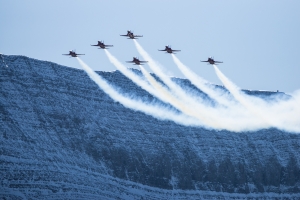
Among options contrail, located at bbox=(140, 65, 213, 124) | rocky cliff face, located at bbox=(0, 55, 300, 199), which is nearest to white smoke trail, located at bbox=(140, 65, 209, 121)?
contrail, located at bbox=(140, 65, 213, 124)

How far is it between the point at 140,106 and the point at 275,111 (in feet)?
72.2

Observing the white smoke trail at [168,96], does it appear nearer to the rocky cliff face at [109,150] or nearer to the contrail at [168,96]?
the contrail at [168,96]

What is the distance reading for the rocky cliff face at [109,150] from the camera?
426 ft

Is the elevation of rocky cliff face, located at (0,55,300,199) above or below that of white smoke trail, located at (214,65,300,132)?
below

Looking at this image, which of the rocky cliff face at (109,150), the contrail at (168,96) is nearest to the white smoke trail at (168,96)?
the contrail at (168,96)

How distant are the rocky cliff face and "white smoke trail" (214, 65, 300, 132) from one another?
2.30m

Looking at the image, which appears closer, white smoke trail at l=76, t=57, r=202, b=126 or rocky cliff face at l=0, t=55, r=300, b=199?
rocky cliff face at l=0, t=55, r=300, b=199

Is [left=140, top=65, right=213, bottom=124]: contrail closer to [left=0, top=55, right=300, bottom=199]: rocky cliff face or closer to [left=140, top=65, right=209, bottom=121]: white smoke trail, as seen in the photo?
[left=140, top=65, right=209, bottom=121]: white smoke trail

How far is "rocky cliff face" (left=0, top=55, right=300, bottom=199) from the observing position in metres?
130

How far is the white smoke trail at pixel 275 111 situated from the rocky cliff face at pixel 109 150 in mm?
2302

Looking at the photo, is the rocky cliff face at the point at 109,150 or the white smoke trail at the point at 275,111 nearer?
the rocky cliff face at the point at 109,150

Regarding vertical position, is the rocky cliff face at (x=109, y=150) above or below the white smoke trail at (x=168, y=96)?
below

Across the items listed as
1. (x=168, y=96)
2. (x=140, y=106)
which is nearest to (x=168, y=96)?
(x=168, y=96)

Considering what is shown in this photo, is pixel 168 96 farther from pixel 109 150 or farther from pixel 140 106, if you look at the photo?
pixel 109 150
